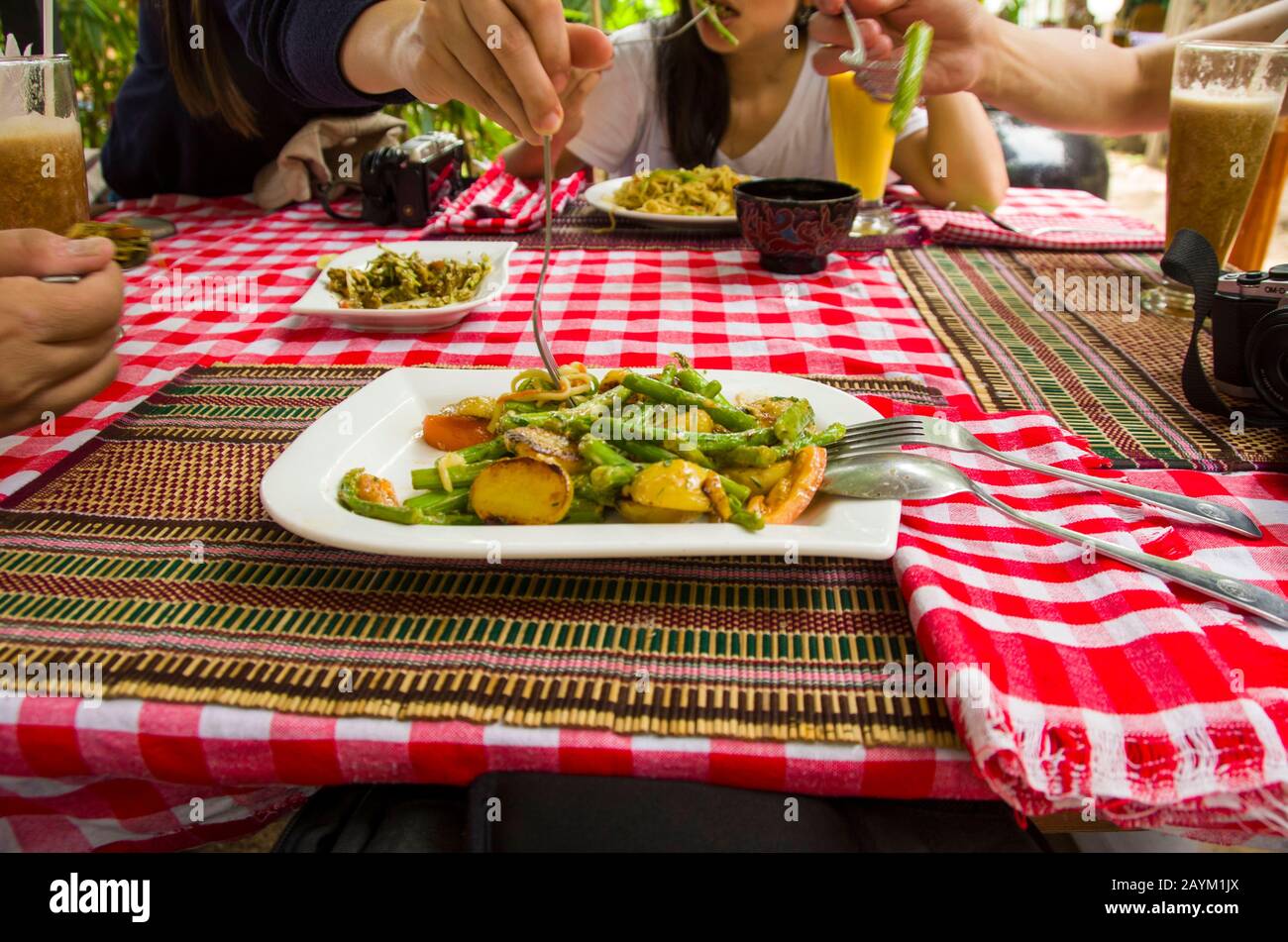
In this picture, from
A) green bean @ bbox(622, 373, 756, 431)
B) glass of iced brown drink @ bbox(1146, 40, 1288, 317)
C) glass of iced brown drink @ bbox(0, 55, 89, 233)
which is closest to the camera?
green bean @ bbox(622, 373, 756, 431)

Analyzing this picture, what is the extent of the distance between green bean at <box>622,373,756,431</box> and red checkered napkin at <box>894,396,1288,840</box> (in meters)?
0.20

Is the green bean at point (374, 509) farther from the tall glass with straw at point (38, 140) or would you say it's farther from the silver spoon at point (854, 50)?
the silver spoon at point (854, 50)

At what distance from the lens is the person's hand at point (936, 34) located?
1.67 meters

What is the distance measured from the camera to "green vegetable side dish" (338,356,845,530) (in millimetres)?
786

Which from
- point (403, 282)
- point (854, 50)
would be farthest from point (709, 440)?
point (854, 50)

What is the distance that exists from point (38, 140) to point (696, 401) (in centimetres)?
118

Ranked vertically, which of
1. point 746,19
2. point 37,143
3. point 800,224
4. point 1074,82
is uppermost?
point 746,19

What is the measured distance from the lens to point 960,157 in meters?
2.15

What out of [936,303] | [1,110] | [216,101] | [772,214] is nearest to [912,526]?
[936,303]

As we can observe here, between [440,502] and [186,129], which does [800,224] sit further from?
[186,129]

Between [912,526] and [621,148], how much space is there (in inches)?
82.9

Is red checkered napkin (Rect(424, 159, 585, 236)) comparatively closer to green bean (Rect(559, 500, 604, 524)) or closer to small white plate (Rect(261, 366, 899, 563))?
small white plate (Rect(261, 366, 899, 563))

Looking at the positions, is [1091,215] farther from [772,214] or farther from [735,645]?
[735,645]

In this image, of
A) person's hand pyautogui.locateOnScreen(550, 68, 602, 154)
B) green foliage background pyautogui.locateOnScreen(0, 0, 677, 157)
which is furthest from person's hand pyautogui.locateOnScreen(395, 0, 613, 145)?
green foliage background pyautogui.locateOnScreen(0, 0, 677, 157)
